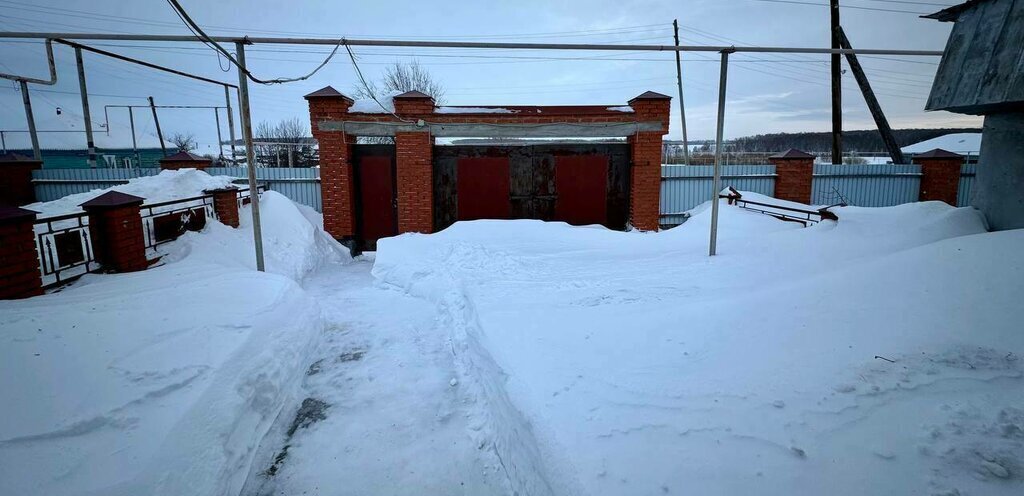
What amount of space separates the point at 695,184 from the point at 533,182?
5181mm

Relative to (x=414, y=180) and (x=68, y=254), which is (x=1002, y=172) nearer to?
(x=414, y=180)

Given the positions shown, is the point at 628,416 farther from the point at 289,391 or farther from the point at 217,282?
the point at 217,282

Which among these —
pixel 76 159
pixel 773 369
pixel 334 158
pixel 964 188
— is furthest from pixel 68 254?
pixel 76 159

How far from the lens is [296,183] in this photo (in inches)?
449

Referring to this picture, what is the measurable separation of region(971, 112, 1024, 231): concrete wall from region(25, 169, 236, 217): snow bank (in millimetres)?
11095

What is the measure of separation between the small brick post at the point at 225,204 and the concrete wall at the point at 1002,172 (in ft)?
35.0

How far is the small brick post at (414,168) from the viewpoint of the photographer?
356 inches

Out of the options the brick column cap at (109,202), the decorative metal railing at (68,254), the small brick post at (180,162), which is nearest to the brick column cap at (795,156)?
the brick column cap at (109,202)

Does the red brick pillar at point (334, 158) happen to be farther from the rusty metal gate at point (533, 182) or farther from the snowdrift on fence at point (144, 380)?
the snowdrift on fence at point (144, 380)

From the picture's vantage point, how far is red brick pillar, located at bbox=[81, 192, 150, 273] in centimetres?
521

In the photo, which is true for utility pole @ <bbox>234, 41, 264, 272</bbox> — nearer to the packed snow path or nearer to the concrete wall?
the packed snow path

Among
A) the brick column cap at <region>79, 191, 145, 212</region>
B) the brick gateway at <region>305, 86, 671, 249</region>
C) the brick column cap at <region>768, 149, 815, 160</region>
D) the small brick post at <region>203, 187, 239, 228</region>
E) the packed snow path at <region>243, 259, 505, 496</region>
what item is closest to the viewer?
the packed snow path at <region>243, 259, 505, 496</region>

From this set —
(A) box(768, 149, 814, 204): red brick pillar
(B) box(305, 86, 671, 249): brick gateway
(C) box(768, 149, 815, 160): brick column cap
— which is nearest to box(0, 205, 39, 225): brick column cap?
(B) box(305, 86, 671, 249): brick gateway

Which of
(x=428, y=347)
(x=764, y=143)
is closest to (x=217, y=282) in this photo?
(x=428, y=347)
